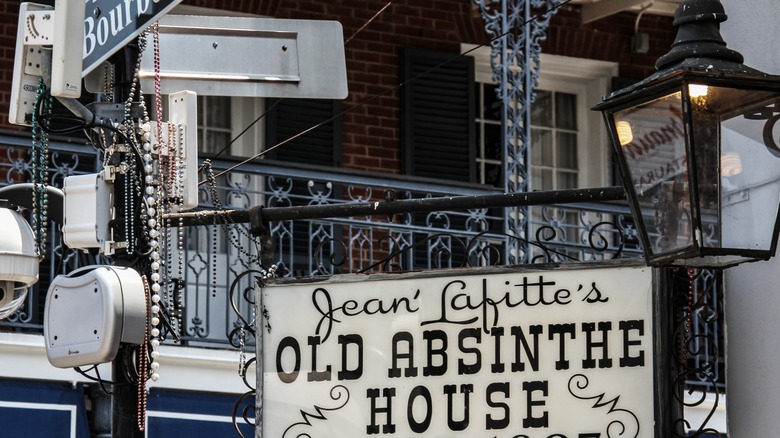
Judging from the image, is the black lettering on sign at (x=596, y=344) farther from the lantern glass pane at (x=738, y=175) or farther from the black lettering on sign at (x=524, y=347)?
the lantern glass pane at (x=738, y=175)

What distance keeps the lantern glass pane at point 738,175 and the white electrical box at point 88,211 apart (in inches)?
95.2

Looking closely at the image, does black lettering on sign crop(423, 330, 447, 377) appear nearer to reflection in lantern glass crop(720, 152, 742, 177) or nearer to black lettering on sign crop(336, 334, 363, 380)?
black lettering on sign crop(336, 334, 363, 380)

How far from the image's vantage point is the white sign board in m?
5.50

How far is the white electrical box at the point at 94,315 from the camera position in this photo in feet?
19.4

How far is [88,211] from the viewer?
20.6ft

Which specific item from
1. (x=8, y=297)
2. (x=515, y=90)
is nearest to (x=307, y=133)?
(x=515, y=90)

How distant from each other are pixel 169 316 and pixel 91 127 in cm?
81

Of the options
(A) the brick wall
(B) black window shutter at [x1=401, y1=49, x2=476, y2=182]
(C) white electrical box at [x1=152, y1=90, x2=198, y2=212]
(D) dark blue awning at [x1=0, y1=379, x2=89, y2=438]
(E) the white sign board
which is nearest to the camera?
(E) the white sign board

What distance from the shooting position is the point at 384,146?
1402cm

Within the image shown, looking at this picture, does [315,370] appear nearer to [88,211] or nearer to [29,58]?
[88,211]

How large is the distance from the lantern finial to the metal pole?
1.94ft

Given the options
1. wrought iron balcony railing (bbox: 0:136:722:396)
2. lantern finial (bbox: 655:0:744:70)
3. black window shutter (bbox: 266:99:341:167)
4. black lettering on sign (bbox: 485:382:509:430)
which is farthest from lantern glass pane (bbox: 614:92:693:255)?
black window shutter (bbox: 266:99:341:167)

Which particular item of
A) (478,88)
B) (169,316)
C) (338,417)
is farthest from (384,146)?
(338,417)

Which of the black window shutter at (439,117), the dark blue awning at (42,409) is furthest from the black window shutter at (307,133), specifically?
the dark blue awning at (42,409)
